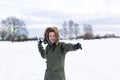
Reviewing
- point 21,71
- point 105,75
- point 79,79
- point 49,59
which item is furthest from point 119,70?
point 49,59

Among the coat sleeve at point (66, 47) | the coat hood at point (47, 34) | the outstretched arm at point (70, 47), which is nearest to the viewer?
the outstretched arm at point (70, 47)

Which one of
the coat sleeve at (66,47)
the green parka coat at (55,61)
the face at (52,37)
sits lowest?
the green parka coat at (55,61)

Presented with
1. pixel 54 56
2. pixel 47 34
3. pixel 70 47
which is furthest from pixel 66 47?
pixel 47 34

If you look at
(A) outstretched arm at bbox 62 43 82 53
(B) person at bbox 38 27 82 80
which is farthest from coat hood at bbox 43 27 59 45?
(A) outstretched arm at bbox 62 43 82 53

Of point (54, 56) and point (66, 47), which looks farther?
point (54, 56)

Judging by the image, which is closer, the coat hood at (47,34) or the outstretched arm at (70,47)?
the outstretched arm at (70,47)

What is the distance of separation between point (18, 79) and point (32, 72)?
3.14 feet

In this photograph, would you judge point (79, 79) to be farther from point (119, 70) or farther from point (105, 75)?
point (119, 70)

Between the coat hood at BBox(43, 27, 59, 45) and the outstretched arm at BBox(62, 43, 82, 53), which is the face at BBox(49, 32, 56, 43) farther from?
the outstretched arm at BBox(62, 43, 82, 53)

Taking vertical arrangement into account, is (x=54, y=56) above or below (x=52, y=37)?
below

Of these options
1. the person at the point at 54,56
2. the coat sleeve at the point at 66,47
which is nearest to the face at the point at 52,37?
the person at the point at 54,56

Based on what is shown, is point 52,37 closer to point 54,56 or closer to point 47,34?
point 47,34

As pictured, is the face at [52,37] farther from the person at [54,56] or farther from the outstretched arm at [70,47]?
the outstretched arm at [70,47]

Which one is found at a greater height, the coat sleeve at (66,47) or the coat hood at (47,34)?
the coat hood at (47,34)
